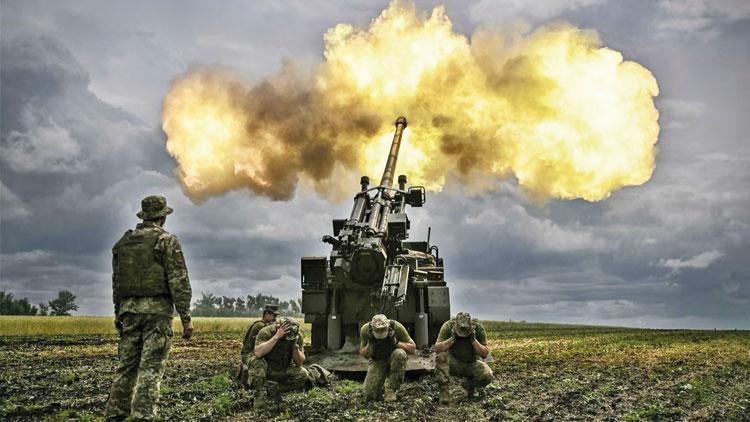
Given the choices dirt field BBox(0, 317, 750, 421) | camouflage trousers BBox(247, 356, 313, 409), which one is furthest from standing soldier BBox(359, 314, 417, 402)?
camouflage trousers BBox(247, 356, 313, 409)

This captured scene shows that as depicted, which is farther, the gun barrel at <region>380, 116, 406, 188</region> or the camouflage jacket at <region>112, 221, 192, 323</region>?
the gun barrel at <region>380, 116, 406, 188</region>

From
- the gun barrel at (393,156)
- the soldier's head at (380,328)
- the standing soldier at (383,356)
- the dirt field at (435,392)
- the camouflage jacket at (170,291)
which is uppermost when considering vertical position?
the gun barrel at (393,156)

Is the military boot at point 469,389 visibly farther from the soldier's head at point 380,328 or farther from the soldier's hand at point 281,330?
the soldier's hand at point 281,330

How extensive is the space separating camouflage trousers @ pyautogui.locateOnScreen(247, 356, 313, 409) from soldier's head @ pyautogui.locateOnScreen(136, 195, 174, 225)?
283 cm

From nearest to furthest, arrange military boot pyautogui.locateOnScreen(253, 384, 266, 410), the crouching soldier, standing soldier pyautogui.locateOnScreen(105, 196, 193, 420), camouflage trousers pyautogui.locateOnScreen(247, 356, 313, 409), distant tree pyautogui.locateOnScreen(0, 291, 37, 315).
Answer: standing soldier pyautogui.locateOnScreen(105, 196, 193, 420) < military boot pyautogui.locateOnScreen(253, 384, 266, 410) < camouflage trousers pyautogui.locateOnScreen(247, 356, 313, 409) < the crouching soldier < distant tree pyautogui.locateOnScreen(0, 291, 37, 315)

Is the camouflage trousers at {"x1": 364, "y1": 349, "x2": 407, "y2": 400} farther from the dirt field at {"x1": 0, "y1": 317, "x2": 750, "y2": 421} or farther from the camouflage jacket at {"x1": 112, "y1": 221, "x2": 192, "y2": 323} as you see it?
the camouflage jacket at {"x1": 112, "y1": 221, "x2": 192, "y2": 323}

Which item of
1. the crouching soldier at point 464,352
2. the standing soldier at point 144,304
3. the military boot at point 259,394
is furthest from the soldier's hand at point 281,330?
the crouching soldier at point 464,352

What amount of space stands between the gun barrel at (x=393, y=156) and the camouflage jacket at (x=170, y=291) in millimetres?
10310

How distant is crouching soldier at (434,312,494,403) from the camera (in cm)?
1114

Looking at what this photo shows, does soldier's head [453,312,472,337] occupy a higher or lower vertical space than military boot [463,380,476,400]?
higher

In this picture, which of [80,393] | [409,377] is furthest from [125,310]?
[409,377]

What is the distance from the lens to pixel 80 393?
1148 centimetres

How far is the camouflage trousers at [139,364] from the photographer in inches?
309

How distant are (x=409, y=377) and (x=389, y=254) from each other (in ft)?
12.0
